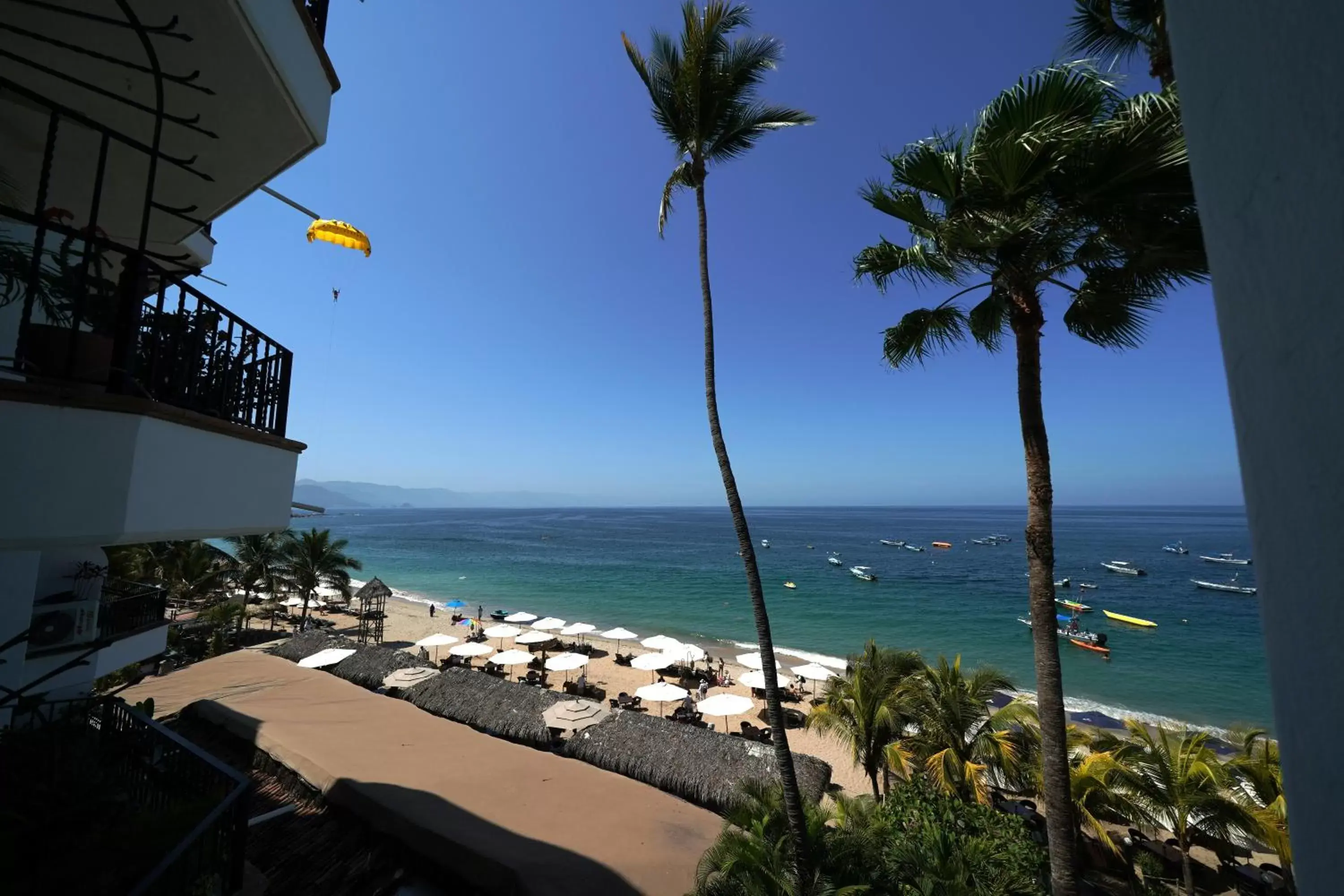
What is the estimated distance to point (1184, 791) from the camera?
8.74 metres

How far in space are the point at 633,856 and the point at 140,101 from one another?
8788 millimetres

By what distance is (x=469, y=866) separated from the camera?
589 cm

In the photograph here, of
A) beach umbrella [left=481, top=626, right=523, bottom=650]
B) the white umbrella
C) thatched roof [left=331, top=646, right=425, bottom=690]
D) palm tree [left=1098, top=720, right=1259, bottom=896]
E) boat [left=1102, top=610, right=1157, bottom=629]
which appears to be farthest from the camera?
boat [left=1102, top=610, right=1157, bottom=629]

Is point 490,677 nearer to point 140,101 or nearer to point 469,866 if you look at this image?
point 469,866

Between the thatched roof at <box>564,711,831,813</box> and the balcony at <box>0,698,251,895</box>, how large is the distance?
25.4 feet

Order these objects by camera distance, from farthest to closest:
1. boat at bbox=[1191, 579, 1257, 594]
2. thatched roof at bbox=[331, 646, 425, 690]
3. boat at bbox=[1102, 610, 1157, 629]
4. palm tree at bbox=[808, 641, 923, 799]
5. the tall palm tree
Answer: boat at bbox=[1191, 579, 1257, 594] → boat at bbox=[1102, 610, 1157, 629] → thatched roof at bbox=[331, 646, 425, 690] → palm tree at bbox=[808, 641, 923, 799] → the tall palm tree

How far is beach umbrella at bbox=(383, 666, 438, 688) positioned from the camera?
15711 mm

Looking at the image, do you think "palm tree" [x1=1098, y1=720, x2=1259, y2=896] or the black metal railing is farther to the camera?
the black metal railing

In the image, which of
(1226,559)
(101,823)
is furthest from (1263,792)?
(1226,559)

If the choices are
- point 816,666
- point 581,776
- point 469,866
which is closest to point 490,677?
point 581,776

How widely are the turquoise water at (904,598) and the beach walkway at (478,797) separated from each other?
1020 centimetres

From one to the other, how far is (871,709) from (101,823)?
11.0 meters

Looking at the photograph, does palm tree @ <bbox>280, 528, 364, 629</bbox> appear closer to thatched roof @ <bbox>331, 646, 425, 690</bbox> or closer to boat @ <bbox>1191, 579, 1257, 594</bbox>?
thatched roof @ <bbox>331, 646, 425, 690</bbox>

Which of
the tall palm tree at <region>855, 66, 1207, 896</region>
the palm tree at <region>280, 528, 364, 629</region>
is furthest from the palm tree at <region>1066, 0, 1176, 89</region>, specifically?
the palm tree at <region>280, 528, 364, 629</region>
